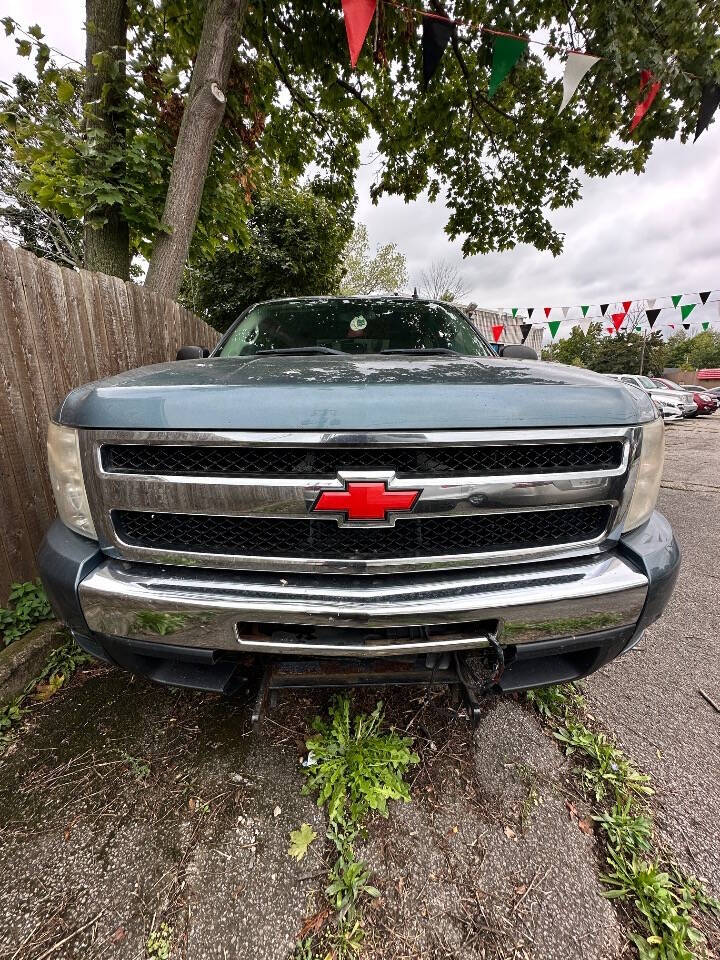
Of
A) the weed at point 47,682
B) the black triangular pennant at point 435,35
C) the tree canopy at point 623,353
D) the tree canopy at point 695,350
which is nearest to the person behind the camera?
the weed at point 47,682

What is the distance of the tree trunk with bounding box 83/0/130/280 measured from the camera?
3.54 meters

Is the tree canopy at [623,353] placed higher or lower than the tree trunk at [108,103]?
lower

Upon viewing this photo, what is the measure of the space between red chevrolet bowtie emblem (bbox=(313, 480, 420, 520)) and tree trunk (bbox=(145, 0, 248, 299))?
11.7 ft

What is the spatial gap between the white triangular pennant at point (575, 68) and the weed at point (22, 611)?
598 cm

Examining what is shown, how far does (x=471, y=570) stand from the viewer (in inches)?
47.4

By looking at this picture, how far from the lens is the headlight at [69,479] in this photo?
47.2 inches

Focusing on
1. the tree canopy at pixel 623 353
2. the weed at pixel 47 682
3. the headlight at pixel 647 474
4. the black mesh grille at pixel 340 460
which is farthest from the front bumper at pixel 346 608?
the tree canopy at pixel 623 353

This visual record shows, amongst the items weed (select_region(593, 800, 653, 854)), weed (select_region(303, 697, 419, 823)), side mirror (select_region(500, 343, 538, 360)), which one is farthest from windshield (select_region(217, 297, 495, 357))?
weed (select_region(593, 800, 653, 854))

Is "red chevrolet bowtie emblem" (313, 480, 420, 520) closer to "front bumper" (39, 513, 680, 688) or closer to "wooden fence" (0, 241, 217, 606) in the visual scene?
"front bumper" (39, 513, 680, 688)

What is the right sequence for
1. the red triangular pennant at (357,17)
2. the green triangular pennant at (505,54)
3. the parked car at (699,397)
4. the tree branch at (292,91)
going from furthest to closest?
the parked car at (699,397) < the tree branch at (292,91) < the green triangular pennant at (505,54) < the red triangular pennant at (357,17)

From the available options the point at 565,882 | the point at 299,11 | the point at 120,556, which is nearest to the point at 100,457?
the point at 120,556

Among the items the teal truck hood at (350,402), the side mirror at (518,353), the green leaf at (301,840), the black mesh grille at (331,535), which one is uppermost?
the side mirror at (518,353)

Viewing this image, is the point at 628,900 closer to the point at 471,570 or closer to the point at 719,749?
the point at 719,749

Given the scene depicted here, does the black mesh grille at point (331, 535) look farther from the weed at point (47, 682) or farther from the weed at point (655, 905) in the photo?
the weed at point (47, 682)
